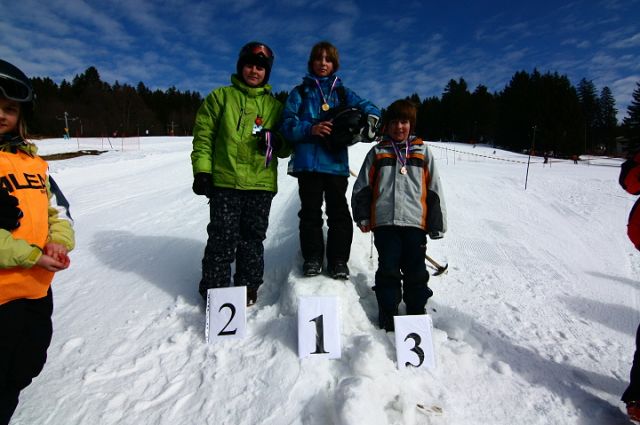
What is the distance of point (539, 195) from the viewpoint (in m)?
8.59

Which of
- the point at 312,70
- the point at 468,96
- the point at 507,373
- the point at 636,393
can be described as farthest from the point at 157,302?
the point at 468,96

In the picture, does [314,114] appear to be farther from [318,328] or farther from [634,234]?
[634,234]

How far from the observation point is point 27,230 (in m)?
1.56

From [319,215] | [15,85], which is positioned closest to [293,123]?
[319,215]

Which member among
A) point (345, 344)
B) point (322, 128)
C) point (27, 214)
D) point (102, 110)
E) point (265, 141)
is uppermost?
point (102, 110)

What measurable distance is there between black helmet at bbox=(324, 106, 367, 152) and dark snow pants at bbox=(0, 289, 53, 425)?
2.09m

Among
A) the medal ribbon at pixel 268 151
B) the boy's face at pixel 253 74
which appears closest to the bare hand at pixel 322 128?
the medal ribbon at pixel 268 151

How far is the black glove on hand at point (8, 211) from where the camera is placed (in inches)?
57.0

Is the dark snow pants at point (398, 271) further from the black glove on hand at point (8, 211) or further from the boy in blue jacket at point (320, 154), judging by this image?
the black glove on hand at point (8, 211)

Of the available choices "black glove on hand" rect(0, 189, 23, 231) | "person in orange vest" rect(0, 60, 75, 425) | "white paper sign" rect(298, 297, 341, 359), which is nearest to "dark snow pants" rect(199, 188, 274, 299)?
"white paper sign" rect(298, 297, 341, 359)

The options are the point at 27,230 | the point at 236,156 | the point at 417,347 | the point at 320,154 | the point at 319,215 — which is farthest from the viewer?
the point at 319,215

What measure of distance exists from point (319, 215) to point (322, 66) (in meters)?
1.25

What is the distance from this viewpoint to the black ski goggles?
1.51 metres

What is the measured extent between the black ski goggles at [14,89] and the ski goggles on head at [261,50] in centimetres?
153
